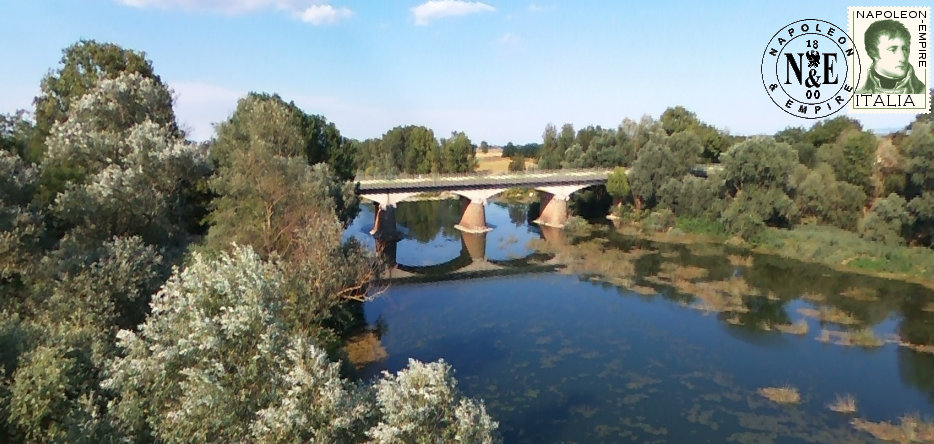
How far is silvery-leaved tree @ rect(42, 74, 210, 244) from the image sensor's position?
2067cm

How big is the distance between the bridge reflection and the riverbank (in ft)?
→ 41.2

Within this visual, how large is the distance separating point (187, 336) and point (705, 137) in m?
79.0

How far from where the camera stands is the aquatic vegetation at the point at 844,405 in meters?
20.5

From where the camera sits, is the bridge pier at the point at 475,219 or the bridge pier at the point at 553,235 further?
the bridge pier at the point at 475,219

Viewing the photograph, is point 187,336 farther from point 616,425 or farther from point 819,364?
point 819,364

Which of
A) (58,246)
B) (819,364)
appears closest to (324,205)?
(58,246)

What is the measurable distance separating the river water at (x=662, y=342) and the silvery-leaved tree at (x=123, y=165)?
10.7 metres

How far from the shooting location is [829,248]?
43.0 metres

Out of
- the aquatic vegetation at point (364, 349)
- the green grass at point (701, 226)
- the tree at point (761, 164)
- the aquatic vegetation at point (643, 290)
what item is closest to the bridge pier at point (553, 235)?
the green grass at point (701, 226)

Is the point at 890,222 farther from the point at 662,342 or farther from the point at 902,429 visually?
the point at 902,429

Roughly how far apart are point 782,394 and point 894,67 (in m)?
24.1

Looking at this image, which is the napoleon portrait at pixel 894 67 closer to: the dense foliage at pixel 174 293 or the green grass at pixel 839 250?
the green grass at pixel 839 250

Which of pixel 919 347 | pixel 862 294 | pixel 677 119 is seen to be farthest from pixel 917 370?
pixel 677 119

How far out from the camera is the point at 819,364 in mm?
24703
